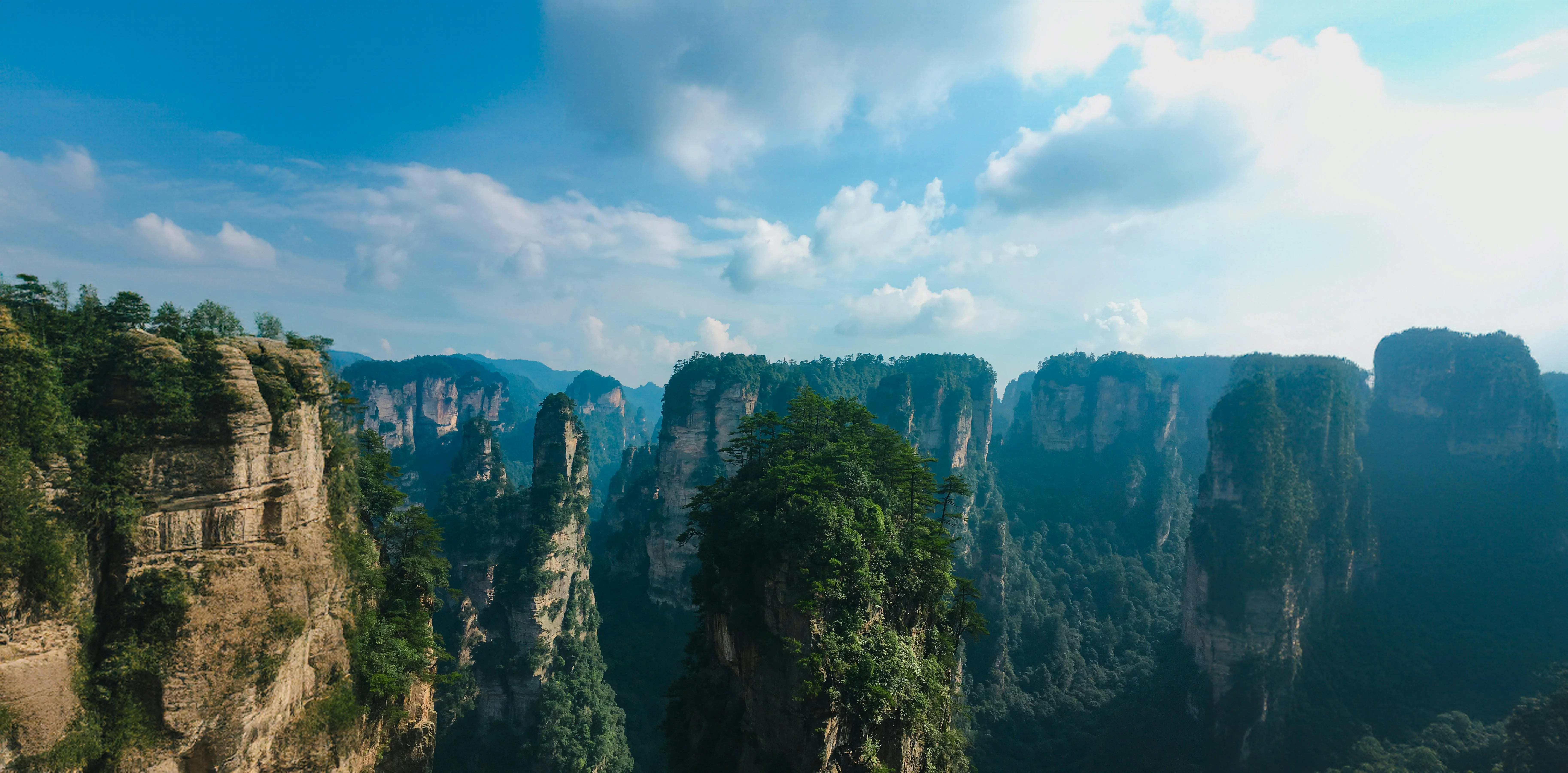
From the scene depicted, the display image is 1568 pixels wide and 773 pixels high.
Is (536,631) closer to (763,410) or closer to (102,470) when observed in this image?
(102,470)

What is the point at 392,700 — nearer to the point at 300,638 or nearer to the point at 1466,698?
the point at 300,638

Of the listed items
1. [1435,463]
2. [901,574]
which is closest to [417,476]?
[901,574]

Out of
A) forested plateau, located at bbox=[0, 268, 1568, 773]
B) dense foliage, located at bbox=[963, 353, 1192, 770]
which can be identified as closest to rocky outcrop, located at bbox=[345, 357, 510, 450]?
forested plateau, located at bbox=[0, 268, 1568, 773]

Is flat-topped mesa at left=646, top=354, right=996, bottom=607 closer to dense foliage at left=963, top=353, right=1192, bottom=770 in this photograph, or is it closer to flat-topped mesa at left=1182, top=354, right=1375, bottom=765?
dense foliage at left=963, top=353, right=1192, bottom=770

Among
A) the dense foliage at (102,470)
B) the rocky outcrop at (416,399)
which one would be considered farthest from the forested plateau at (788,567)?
the rocky outcrop at (416,399)

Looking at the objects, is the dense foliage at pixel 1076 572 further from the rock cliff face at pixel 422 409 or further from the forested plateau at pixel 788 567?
the rock cliff face at pixel 422 409

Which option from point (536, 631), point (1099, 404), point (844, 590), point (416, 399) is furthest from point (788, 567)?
point (416, 399)
